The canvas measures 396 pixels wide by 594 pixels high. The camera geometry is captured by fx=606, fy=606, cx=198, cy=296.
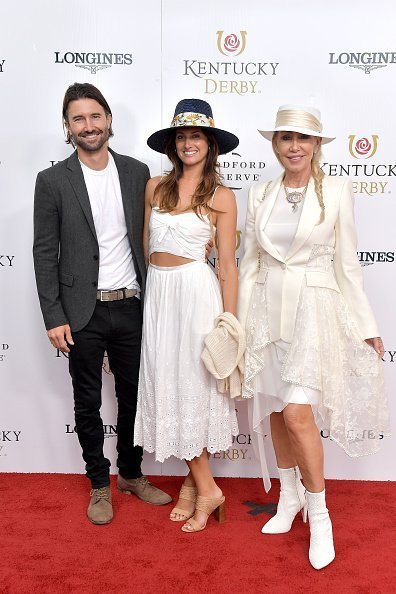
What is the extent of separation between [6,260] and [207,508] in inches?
67.3

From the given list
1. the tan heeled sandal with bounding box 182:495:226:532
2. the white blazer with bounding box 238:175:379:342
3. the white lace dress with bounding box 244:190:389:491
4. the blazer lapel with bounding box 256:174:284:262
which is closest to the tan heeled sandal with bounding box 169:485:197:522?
the tan heeled sandal with bounding box 182:495:226:532

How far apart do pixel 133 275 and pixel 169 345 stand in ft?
1.36

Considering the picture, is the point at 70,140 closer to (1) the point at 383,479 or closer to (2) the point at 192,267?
(2) the point at 192,267

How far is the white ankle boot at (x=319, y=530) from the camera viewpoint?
2.45 meters

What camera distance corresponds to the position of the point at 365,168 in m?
3.18

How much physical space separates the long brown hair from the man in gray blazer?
174mm

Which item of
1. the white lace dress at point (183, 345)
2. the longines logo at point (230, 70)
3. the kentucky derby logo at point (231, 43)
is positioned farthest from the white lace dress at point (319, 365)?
the kentucky derby logo at point (231, 43)

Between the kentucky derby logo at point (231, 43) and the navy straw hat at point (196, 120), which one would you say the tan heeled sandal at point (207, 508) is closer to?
the navy straw hat at point (196, 120)

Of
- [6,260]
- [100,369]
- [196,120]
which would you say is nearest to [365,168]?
[196,120]

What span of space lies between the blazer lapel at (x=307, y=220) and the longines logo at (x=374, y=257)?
0.90 m

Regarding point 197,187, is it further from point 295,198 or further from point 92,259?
point 92,259

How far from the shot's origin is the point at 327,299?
2463mm

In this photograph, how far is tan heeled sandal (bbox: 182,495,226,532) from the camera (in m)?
2.73

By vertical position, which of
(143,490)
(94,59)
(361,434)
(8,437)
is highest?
(94,59)
